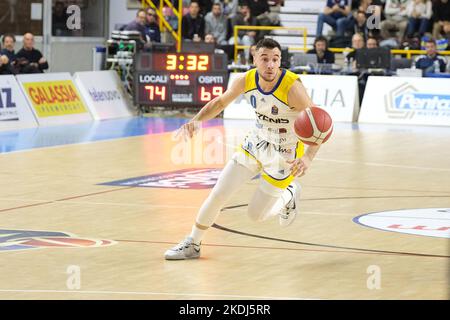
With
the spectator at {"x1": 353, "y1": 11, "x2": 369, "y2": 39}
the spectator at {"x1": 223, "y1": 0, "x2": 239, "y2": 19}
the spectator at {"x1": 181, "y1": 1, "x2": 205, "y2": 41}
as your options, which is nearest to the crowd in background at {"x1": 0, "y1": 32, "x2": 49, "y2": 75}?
the spectator at {"x1": 181, "y1": 1, "x2": 205, "y2": 41}

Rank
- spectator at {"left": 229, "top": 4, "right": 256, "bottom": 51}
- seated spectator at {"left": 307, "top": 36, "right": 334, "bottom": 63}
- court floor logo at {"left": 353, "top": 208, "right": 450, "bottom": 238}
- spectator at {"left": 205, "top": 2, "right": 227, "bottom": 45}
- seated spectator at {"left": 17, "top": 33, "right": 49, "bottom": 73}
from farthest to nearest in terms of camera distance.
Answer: spectator at {"left": 229, "top": 4, "right": 256, "bottom": 51}
spectator at {"left": 205, "top": 2, "right": 227, "bottom": 45}
seated spectator at {"left": 307, "top": 36, "right": 334, "bottom": 63}
seated spectator at {"left": 17, "top": 33, "right": 49, "bottom": 73}
court floor logo at {"left": 353, "top": 208, "right": 450, "bottom": 238}

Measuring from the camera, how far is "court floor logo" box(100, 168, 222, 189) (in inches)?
585

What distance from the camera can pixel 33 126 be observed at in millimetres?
22609

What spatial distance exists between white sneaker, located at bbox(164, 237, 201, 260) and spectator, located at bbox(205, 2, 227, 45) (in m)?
20.4

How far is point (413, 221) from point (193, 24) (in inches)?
729

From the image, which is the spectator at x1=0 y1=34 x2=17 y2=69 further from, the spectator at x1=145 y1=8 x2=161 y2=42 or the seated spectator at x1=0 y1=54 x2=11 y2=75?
the spectator at x1=145 y1=8 x2=161 y2=42

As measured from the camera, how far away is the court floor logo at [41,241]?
10273 millimetres

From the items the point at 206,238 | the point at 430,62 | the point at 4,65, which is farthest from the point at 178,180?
the point at 430,62

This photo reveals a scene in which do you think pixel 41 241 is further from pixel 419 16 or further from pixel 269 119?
pixel 419 16

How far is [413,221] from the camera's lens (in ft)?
39.6

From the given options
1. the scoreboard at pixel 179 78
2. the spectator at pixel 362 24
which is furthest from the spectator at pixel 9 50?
the spectator at pixel 362 24

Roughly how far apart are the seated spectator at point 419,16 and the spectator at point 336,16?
169cm

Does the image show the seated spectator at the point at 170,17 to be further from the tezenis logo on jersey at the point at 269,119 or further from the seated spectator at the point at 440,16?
the tezenis logo on jersey at the point at 269,119

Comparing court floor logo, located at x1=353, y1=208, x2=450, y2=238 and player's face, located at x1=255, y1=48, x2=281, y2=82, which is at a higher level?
player's face, located at x1=255, y1=48, x2=281, y2=82
